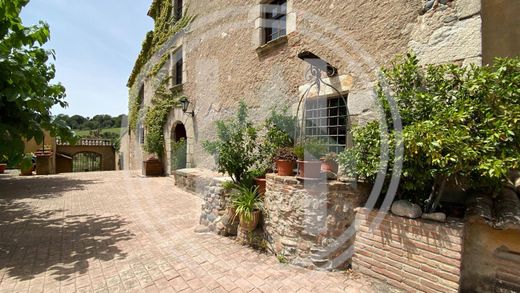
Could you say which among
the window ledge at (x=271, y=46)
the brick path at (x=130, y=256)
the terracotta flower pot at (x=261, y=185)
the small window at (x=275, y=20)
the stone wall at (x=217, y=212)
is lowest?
the brick path at (x=130, y=256)

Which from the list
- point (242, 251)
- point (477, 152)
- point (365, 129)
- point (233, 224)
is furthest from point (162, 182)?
point (477, 152)

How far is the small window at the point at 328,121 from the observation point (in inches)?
178

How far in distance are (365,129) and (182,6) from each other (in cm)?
999

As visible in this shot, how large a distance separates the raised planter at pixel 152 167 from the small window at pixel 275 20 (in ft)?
24.6

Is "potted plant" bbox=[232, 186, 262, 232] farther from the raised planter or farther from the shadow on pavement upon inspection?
the raised planter

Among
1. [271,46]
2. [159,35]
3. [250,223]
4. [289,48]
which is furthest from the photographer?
[159,35]

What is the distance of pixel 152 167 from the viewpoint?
422 inches

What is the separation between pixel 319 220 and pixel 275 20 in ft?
16.9

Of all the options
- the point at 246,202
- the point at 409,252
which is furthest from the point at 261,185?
the point at 409,252

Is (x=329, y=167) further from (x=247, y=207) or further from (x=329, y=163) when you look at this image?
(x=247, y=207)

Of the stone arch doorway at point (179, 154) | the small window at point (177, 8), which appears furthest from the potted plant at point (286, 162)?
the small window at point (177, 8)

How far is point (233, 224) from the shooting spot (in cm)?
430

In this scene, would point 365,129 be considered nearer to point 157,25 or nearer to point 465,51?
point 465,51

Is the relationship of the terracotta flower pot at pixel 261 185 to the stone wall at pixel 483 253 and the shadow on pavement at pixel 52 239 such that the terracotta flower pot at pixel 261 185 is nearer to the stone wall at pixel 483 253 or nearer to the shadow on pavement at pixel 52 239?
the shadow on pavement at pixel 52 239
